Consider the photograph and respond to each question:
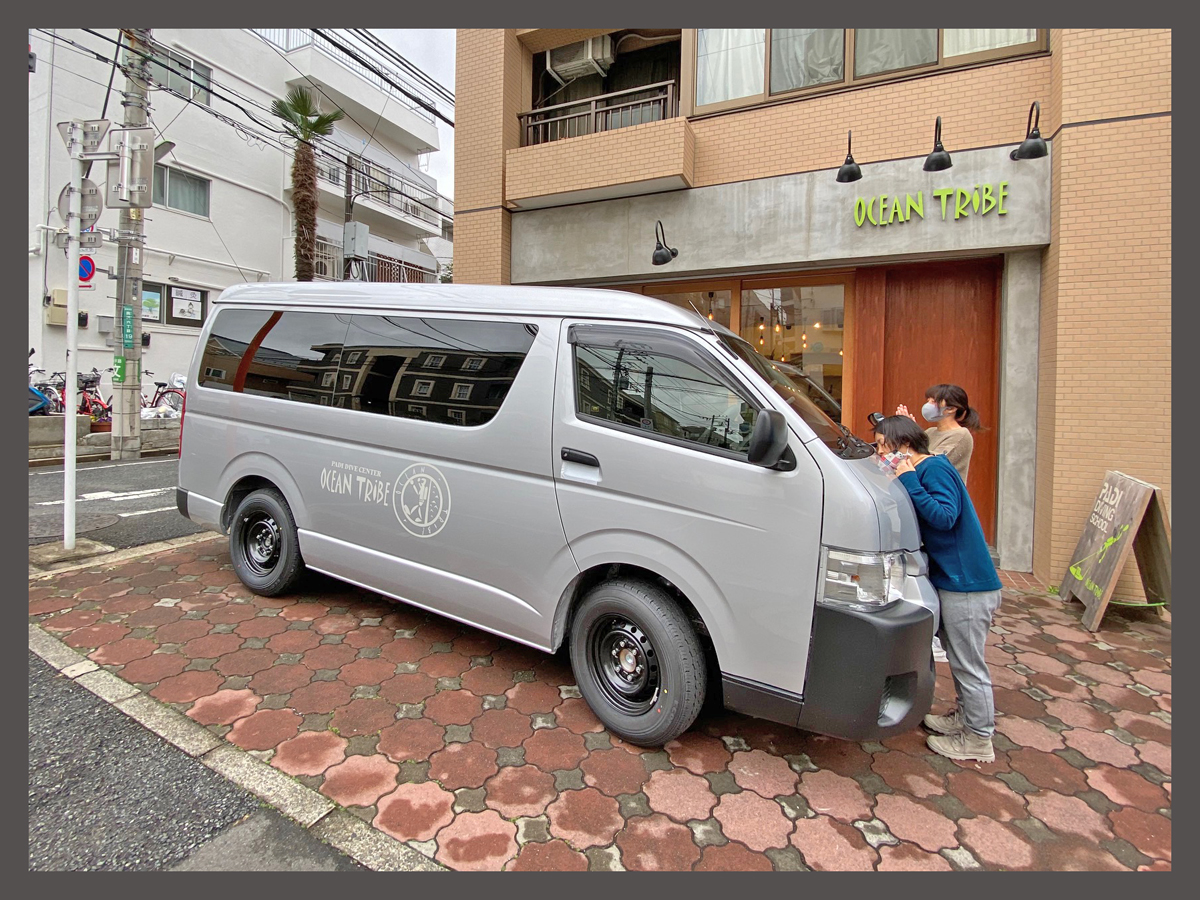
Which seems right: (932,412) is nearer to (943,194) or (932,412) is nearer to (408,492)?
(943,194)

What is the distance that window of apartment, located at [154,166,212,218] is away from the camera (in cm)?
1614

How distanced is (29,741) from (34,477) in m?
8.37

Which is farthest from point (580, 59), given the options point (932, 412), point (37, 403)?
point (37, 403)

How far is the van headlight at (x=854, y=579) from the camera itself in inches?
95.7

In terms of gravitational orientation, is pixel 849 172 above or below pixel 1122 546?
above

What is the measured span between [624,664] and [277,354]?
336 cm

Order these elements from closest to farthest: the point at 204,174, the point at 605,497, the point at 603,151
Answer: the point at 605,497
the point at 603,151
the point at 204,174

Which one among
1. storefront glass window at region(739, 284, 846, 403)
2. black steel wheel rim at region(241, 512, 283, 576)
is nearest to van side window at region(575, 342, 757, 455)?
black steel wheel rim at region(241, 512, 283, 576)

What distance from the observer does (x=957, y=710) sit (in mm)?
3121

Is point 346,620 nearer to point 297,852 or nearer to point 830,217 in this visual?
point 297,852

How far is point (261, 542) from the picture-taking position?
4656 millimetres

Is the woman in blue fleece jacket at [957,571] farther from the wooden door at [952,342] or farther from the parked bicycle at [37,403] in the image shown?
the parked bicycle at [37,403]

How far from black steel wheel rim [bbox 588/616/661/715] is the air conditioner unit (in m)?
8.31

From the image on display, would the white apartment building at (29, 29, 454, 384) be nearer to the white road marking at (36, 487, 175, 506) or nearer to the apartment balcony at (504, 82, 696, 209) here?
the white road marking at (36, 487, 175, 506)
